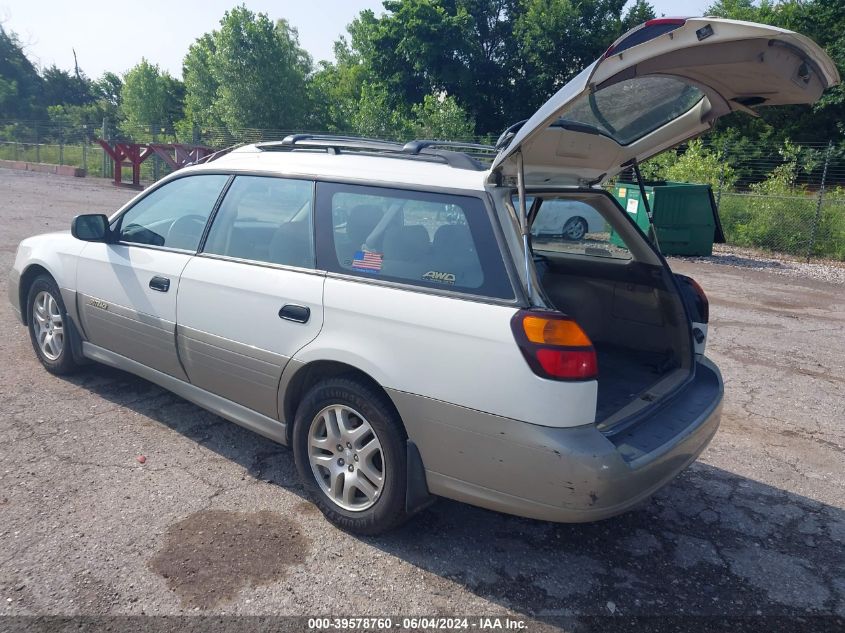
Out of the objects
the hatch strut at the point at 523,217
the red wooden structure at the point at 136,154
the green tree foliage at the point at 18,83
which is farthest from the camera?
the green tree foliage at the point at 18,83

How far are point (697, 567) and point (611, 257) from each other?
1.86 meters

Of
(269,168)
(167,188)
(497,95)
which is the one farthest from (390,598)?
(497,95)

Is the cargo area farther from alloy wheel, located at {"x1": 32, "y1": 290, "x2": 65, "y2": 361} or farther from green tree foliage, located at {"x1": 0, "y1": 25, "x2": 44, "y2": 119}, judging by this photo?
green tree foliage, located at {"x1": 0, "y1": 25, "x2": 44, "y2": 119}

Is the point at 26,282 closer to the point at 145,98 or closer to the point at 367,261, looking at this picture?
the point at 367,261

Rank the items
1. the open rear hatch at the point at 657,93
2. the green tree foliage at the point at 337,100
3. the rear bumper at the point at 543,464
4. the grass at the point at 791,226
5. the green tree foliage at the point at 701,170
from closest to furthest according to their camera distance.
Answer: the open rear hatch at the point at 657,93
the rear bumper at the point at 543,464
the grass at the point at 791,226
the green tree foliage at the point at 701,170
the green tree foliage at the point at 337,100

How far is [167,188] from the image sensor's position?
4.36m

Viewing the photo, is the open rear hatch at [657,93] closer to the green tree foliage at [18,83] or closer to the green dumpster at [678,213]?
the green dumpster at [678,213]

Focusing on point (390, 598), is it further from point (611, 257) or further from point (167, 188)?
point (167, 188)

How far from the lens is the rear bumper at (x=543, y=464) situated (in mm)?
2580

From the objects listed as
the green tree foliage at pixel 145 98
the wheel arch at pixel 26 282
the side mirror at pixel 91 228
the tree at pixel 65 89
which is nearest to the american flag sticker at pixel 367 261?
the side mirror at pixel 91 228

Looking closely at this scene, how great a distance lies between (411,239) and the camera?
3139mm

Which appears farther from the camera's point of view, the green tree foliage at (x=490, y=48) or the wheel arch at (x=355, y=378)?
the green tree foliage at (x=490, y=48)

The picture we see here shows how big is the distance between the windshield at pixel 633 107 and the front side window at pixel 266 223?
1409mm

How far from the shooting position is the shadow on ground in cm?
285
